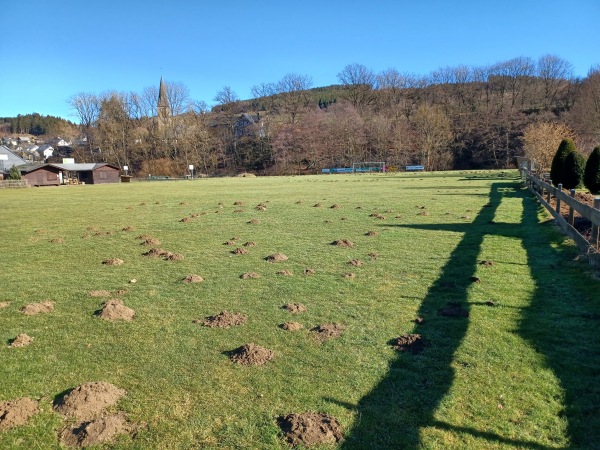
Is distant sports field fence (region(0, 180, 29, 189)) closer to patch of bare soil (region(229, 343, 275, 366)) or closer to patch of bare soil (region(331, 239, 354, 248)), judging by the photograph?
patch of bare soil (region(331, 239, 354, 248))

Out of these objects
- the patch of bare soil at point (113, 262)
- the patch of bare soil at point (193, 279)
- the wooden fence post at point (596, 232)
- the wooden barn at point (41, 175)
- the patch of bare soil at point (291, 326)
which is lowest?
the patch of bare soil at point (291, 326)

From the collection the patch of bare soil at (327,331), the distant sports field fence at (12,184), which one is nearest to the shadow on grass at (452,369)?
the patch of bare soil at (327,331)

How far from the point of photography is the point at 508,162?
82875 mm

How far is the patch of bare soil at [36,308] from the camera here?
648cm

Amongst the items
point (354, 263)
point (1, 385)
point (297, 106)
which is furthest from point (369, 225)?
point (297, 106)

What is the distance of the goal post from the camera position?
278ft

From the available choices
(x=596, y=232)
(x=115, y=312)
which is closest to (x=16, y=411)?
(x=115, y=312)

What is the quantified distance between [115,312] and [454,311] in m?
4.69

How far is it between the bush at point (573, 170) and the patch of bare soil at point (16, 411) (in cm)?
2557

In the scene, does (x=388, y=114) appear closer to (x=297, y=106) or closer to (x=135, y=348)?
(x=297, y=106)

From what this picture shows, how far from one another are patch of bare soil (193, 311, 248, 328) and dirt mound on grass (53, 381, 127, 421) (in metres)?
1.76

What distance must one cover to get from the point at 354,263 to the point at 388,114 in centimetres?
10093

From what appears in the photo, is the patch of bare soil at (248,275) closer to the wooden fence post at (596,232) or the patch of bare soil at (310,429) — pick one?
the patch of bare soil at (310,429)

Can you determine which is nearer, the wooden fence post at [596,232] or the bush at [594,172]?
the wooden fence post at [596,232]
